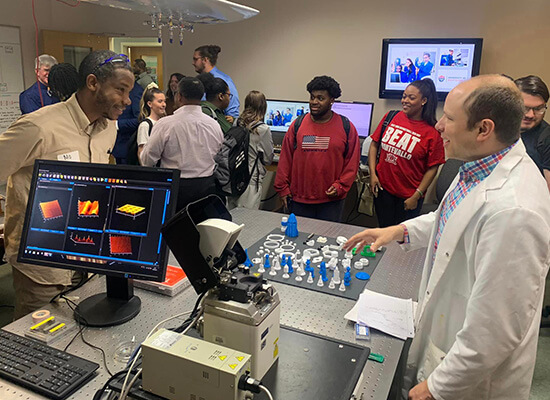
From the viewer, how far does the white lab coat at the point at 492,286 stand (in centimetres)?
104

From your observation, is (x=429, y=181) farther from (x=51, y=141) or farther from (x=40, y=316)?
(x=40, y=316)

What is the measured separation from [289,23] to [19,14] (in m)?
3.50

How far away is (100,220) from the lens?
129 centimetres

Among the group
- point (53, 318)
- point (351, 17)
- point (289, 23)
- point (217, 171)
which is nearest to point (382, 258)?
point (53, 318)

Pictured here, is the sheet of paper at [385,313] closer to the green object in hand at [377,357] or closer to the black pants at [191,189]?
the green object in hand at [377,357]

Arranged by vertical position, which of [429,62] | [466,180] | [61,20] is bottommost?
[466,180]

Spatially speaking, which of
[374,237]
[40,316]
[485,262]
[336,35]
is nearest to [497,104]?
[485,262]

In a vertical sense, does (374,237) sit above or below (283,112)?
below

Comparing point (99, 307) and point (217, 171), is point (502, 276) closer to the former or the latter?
point (99, 307)

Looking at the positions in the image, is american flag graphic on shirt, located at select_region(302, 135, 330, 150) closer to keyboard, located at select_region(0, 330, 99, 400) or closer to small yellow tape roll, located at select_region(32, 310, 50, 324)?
small yellow tape roll, located at select_region(32, 310, 50, 324)

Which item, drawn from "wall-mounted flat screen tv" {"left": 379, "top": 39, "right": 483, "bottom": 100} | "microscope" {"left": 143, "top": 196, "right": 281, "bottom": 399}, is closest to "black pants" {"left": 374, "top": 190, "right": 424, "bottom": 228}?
"wall-mounted flat screen tv" {"left": 379, "top": 39, "right": 483, "bottom": 100}

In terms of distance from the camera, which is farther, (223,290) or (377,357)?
(377,357)

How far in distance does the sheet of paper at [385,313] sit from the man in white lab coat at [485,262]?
0.21 feet

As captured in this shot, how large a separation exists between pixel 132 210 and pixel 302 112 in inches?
145
